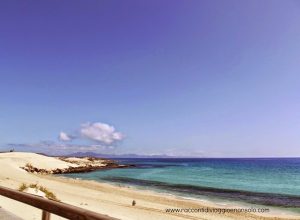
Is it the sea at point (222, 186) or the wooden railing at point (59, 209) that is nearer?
the wooden railing at point (59, 209)

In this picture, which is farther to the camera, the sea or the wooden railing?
the sea

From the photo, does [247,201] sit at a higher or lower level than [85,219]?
lower

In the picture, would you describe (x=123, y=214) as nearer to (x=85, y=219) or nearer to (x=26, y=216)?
(x=26, y=216)

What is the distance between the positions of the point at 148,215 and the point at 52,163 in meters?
65.1

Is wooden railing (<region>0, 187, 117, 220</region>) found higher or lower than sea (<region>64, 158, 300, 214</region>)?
higher

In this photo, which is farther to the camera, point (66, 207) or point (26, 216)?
point (26, 216)

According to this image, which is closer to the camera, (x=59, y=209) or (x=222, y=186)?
(x=59, y=209)

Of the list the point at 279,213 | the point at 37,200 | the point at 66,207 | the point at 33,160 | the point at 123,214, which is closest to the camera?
the point at 66,207

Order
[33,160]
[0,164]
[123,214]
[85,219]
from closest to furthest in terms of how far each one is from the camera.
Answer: [85,219]
[123,214]
[0,164]
[33,160]

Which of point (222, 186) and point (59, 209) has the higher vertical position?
point (59, 209)

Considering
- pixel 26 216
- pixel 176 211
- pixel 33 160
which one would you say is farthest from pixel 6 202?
pixel 33 160

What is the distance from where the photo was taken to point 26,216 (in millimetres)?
11562

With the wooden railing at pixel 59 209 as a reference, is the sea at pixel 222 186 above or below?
below

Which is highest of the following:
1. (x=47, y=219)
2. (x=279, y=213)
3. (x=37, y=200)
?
(x=37, y=200)
